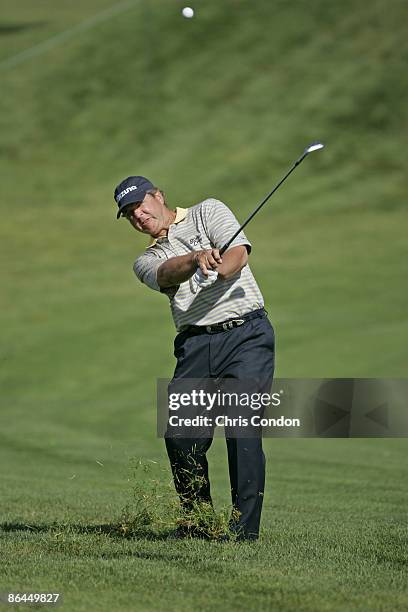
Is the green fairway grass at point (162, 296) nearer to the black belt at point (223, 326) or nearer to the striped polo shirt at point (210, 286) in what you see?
the black belt at point (223, 326)

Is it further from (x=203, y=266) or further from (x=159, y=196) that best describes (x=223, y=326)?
(x=159, y=196)

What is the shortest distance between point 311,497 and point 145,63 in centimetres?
5092

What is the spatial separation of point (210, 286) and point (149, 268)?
1.37 ft

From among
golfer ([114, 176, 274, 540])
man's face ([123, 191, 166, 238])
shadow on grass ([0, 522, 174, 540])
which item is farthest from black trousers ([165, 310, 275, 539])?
man's face ([123, 191, 166, 238])

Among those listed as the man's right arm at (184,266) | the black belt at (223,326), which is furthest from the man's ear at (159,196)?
the black belt at (223,326)

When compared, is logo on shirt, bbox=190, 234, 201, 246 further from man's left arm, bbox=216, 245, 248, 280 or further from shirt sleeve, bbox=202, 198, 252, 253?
man's left arm, bbox=216, 245, 248, 280

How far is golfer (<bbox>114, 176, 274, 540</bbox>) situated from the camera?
6.80m

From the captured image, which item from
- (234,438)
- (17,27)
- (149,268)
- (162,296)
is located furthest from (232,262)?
(17,27)

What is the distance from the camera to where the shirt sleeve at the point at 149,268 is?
692 centimetres

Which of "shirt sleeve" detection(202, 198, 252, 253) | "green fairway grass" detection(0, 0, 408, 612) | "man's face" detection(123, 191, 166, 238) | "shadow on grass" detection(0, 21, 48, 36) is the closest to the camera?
"green fairway grass" detection(0, 0, 408, 612)

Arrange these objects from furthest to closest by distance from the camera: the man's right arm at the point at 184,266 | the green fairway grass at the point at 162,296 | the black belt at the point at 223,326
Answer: the black belt at the point at 223,326 < the man's right arm at the point at 184,266 < the green fairway grass at the point at 162,296

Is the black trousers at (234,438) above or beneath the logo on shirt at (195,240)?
beneath

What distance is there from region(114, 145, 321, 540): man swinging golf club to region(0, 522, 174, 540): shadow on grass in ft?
0.76

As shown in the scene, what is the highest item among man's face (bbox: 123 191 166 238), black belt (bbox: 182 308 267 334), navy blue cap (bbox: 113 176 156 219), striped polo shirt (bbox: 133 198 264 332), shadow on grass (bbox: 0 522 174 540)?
navy blue cap (bbox: 113 176 156 219)
